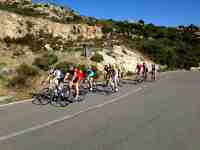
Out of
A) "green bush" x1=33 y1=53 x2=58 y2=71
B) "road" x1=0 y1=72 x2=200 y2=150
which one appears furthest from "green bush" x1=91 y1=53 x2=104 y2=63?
"road" x1=0 y1=72 x2=200 y2=150

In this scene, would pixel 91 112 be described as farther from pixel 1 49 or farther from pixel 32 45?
pixel 32 45

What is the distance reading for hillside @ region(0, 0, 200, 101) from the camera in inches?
1118

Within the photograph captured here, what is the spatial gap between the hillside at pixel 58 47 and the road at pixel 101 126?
9702 millimetres

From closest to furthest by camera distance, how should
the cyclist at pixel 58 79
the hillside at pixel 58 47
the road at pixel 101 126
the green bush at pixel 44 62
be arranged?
the road at pixel 101 126, the cyclist at pixel 58 79, the hillside at pixel 58 47, the green bush at pixel 44 62

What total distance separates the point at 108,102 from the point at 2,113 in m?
4.90

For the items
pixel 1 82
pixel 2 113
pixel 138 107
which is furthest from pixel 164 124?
pixel 1 82

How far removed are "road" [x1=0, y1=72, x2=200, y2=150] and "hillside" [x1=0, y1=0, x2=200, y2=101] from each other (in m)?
9.70

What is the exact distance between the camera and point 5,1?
320ft

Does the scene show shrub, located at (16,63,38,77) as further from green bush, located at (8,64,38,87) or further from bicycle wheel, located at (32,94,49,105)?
bicycle wheel, located at (32,94,49,105)

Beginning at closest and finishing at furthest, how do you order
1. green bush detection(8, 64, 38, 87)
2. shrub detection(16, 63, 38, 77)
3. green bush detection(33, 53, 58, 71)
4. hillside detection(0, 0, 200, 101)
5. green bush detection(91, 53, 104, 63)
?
green bush detection(8, 64, 38, 87), shrub detection(16, 63, 38, 77), hillside detection(0, 0, 200, 101), green bush detection(33, 53, 58, 71), green bush detection(91, 53, 104, 63)

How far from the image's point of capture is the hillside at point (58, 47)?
28406mm

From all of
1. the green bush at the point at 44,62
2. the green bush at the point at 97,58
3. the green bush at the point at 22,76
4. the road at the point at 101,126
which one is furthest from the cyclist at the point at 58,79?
the green bush at the point at 97,58

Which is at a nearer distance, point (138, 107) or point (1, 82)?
point (138, 107)

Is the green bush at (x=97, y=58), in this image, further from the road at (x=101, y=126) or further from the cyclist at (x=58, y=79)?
the road at (x=101, y=126)
